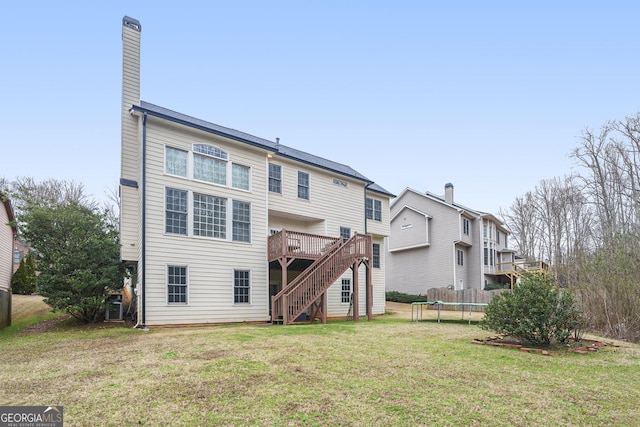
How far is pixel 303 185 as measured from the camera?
18.8 metres

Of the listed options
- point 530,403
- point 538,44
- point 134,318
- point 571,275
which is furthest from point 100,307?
point 538,44

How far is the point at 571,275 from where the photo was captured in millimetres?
12562

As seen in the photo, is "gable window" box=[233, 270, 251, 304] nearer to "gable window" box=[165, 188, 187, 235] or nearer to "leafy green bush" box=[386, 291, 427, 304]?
"gable window" box=[165, 188, 187, 235]

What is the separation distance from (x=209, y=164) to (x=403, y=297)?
66.3 feet

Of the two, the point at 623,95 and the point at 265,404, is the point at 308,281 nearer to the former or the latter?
the point at 265,404

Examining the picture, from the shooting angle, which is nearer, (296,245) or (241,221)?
(241,221)

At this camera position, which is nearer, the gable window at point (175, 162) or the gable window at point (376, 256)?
Answer: the gable window at point (175, 162)

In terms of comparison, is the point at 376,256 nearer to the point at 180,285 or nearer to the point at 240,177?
the point at 240,177

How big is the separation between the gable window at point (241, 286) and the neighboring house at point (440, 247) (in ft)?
60.4

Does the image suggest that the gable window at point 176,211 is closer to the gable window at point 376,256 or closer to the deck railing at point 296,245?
the deck railing at point 296,245

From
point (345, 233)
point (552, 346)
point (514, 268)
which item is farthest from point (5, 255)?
point (514, 268)

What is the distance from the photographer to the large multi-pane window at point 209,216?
15000 millimetres

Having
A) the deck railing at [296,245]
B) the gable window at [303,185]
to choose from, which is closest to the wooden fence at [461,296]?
the deck railing at [296,245]

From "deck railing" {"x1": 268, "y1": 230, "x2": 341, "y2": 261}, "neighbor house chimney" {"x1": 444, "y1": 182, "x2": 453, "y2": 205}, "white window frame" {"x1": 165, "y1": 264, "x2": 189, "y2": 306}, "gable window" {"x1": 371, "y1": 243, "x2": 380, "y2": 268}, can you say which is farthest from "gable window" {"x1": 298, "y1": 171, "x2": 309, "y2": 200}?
"neighbor house chimney" {"x1": 444, "y1": 182, "x2": 453, "y2": 205}
